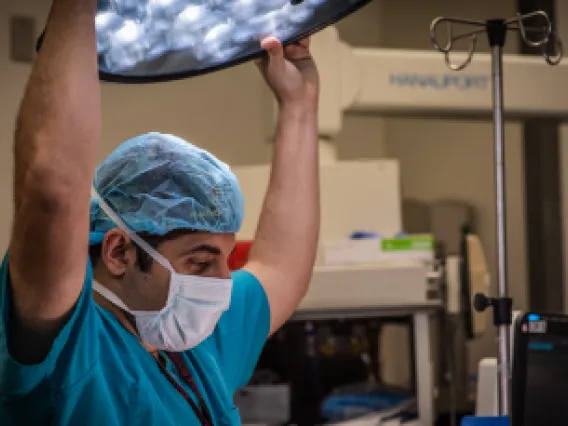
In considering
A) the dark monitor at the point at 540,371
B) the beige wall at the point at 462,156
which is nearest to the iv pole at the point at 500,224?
the dark monitor at the point at 540,371

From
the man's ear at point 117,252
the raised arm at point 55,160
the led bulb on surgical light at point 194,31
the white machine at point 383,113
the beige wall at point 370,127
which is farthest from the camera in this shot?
the beige wall at point 370,127

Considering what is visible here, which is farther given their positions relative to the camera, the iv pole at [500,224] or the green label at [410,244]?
the green label at [410,244]

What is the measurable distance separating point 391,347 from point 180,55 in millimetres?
3274

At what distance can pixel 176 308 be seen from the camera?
112cm

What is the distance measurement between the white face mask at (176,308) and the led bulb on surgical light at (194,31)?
0.21 m

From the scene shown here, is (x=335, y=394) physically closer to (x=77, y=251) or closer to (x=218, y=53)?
(x=218, y=53)

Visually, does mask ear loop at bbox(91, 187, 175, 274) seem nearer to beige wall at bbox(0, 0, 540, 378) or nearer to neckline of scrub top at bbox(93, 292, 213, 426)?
neckline of scrub top at bbox(93, 292, 213, 426)

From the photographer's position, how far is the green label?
2.36 m

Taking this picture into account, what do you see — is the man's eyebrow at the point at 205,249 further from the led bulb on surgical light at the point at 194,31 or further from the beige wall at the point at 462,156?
the beige wall at the point at 462,156

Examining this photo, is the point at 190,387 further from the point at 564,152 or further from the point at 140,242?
the point at 564,152

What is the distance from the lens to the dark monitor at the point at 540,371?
1537 mm

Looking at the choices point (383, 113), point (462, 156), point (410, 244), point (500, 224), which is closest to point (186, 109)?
point (383, 113)

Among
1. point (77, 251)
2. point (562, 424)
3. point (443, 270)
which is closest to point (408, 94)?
point (443, 270)

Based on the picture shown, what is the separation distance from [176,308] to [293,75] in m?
0.46
